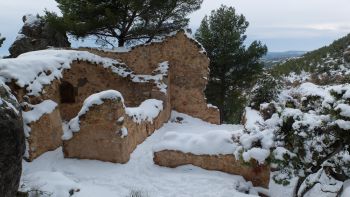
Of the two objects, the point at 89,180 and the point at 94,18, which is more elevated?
the point at 94,18

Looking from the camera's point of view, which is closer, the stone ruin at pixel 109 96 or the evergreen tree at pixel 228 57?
the stone ruin at pixel 109 96

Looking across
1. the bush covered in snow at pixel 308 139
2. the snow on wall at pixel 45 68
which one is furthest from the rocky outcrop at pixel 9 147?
the snow on wall at pixel 45 68

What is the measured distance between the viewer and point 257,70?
21922 mm

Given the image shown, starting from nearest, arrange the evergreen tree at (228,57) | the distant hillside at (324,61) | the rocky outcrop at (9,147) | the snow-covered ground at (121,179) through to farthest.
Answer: the rocky outcrop at (9,147) → the snow-covered ground at (121,179) → the evergreen tree at (228,57) → the distant hillside at (324,61)

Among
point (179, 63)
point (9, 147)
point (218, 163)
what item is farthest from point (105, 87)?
point (9, 147)

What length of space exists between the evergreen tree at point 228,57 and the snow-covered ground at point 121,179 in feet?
38.4

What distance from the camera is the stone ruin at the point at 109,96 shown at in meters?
10.2

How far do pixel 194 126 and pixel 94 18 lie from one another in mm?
7481

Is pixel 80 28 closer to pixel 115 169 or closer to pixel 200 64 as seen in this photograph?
pixel 200 64

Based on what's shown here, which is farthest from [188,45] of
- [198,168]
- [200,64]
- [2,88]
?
[2,88]

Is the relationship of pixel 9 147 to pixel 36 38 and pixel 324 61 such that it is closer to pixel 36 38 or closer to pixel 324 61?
pixel 36 38

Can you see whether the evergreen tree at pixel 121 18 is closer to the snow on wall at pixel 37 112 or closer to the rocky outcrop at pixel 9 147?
the snow on wall at pixel 37 112

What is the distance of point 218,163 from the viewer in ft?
32.4

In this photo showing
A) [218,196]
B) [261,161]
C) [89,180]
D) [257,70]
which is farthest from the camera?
[257,70]
